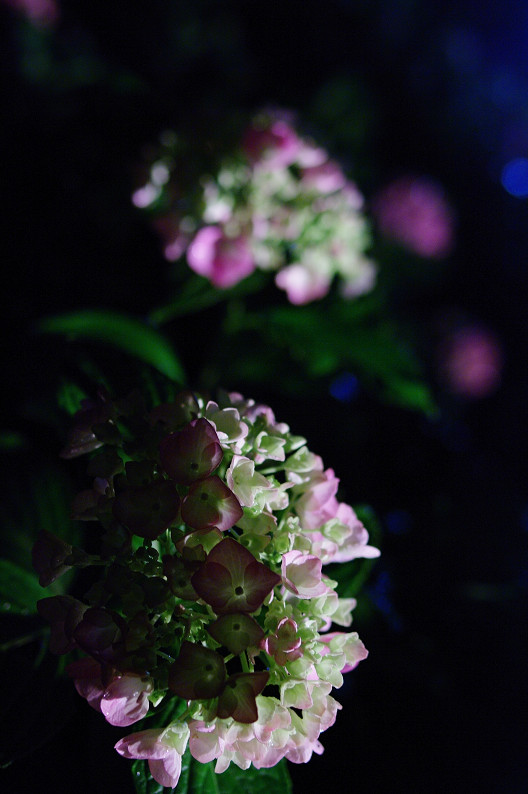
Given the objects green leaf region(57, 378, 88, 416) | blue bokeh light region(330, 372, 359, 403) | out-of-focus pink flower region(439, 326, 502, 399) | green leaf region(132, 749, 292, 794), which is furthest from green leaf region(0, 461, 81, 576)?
out-of-focus pink flower region(439, 326, 502, 399)

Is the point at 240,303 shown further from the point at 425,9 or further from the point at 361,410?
the point at 425,9

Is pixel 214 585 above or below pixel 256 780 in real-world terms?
above

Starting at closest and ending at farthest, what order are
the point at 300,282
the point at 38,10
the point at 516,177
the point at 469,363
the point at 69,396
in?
the point at 69,396 < the point at 300,282 < the point at 38,10 < the point at 469,363 < the point at 516,177

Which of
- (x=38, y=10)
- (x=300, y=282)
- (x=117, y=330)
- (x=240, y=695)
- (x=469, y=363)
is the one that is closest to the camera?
(x=240, y=695)

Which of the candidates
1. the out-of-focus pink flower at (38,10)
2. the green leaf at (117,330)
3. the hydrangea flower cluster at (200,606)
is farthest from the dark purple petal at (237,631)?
the out-of-focus pink flower at (38,10)

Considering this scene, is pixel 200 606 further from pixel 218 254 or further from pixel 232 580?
pixel 218 254

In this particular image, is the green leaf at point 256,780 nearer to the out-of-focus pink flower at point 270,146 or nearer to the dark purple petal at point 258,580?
the dark purple petal at point 258,580

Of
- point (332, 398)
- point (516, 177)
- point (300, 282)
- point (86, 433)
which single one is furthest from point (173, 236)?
point (516, 177)
